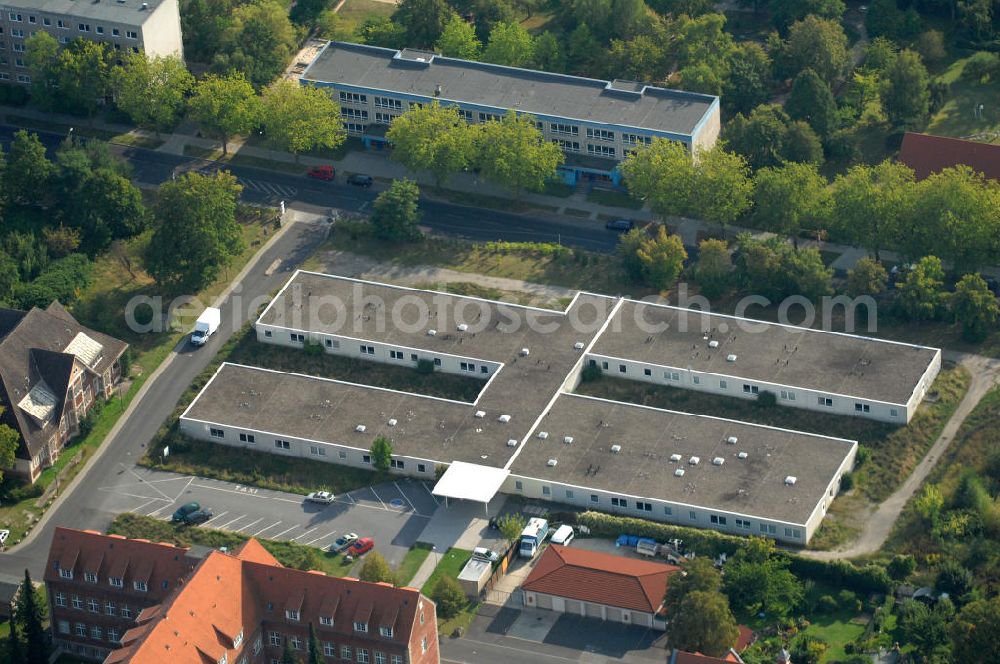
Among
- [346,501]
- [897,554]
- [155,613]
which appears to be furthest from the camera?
[346,501]

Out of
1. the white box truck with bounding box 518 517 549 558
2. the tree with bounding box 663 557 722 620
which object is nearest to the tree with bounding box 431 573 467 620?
the white box truck with bounding box 518 517 549 558

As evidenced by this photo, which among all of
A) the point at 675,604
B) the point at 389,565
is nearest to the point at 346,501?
the point at 389,565

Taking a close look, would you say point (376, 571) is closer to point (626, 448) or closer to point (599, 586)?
point (599, 586)

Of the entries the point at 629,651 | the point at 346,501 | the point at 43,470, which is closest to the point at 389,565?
the point at 346,501

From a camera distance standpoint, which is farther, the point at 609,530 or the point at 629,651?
the point at 609,530

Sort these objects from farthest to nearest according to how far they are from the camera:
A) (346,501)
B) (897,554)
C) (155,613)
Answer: (346,501)
(897,554)
(155,613)

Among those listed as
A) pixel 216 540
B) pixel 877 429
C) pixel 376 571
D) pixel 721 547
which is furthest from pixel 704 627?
pixel 216 540

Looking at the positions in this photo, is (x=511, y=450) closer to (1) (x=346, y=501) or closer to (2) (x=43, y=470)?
(1) (x=346, y=501)

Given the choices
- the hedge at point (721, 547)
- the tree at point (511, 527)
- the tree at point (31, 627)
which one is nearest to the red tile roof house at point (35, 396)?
the tree at point (31, 627)
